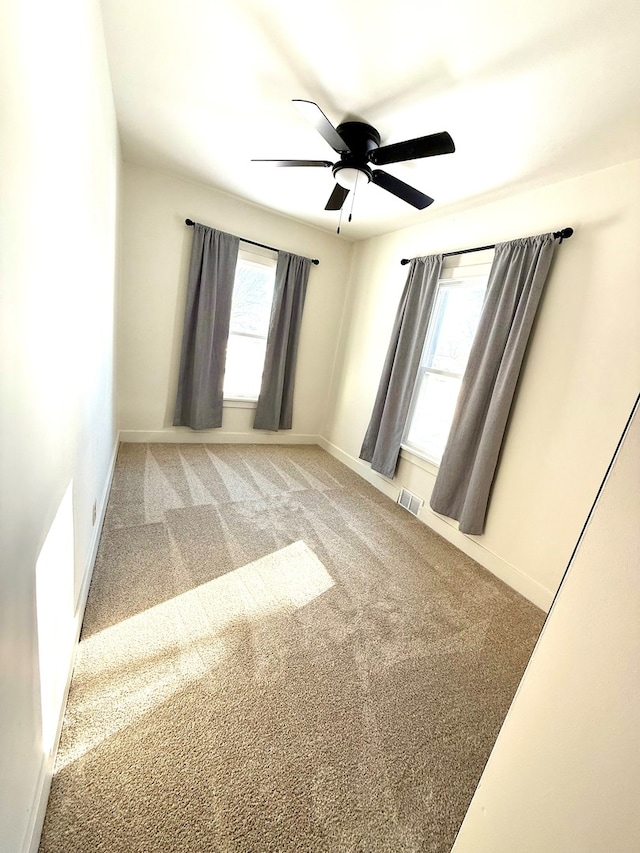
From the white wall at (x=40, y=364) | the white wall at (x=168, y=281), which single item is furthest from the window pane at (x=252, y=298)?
the white wall at (x=40, y=364)

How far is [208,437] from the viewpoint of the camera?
389 centimetres

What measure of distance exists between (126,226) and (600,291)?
3716 millimetres

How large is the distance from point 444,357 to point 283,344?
5.89 ft

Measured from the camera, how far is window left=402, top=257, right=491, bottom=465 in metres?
2.78

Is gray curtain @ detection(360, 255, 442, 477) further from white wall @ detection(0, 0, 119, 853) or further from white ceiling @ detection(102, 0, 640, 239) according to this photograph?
white wall @ detection(0, 0, 119, 853)

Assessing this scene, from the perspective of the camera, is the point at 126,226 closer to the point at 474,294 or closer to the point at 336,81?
the point at 336,81

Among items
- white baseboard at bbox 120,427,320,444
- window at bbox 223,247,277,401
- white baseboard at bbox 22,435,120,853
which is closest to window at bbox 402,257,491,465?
white baseboard at bbox 120,427,320,444

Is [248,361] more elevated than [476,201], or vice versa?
[476,201]

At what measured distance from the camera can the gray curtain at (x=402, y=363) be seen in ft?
9.85

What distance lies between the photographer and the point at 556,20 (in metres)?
1.21

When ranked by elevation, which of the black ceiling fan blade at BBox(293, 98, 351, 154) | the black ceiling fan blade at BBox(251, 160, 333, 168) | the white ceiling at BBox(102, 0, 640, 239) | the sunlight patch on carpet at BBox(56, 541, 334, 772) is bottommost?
the sunlight patch on carpet at BBox(56, 541, 334, 772)

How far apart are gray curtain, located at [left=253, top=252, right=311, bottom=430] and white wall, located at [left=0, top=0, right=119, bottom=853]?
91.8 inches

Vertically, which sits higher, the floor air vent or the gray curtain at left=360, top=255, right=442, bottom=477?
the gray curtain at left=360, top=255, right=442, bottom=477

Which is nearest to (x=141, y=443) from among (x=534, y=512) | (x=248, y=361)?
(x=248, y=361)
